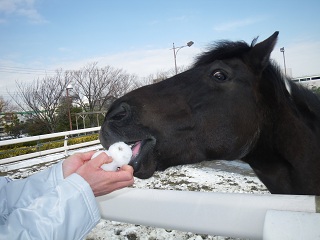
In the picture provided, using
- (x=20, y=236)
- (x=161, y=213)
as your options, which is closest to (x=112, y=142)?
(x=161, y=213)

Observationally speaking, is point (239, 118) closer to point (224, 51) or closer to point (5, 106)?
point (224, 51)

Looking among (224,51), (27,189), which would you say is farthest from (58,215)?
(224,51)

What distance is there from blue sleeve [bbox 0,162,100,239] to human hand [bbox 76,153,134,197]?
49 mm

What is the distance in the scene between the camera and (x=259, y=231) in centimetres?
124

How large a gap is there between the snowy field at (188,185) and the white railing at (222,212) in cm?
184

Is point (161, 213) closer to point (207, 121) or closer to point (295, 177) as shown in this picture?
point (207, 121)

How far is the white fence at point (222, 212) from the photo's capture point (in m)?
1.03

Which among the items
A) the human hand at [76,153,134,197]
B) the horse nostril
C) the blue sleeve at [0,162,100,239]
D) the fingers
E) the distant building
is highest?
the distant building

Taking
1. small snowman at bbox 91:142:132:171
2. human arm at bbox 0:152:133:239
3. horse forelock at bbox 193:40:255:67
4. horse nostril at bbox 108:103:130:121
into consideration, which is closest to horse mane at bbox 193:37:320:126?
horse forelock at bbox 193:40:255:67

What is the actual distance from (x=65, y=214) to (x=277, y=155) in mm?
1804

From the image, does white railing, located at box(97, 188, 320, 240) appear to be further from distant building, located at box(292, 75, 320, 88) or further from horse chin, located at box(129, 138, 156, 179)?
distant building, located at box(292, 75, 320, 88)

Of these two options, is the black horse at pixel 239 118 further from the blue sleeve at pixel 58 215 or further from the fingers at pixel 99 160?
the blue sleeve at pixel 58 215

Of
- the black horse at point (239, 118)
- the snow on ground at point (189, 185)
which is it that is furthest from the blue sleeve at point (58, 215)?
the snow on ground at point (189, 185)

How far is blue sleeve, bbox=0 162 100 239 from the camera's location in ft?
3.62
